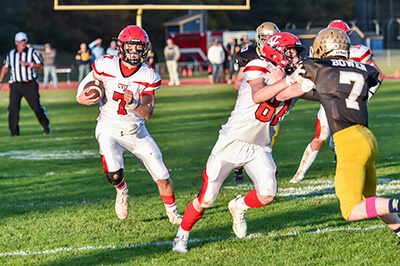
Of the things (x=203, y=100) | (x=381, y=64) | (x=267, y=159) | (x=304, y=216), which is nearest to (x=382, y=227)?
(x=304, y=216)

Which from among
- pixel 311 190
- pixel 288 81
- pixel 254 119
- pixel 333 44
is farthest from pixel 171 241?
pixel 311 190

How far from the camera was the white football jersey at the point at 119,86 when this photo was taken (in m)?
5.52

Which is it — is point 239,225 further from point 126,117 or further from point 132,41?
point 132,41

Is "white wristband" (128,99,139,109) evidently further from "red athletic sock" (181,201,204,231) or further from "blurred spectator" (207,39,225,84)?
"blurred spectator" (207,39,225,84)

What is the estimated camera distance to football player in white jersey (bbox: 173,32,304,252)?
15.1 ft

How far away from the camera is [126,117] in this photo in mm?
5551

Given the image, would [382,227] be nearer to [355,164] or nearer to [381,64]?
[355,164]

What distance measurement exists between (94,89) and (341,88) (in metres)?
2.20

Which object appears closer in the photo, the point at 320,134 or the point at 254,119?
the point at 254,119

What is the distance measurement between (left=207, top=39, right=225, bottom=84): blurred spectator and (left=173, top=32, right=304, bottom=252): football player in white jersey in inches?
707

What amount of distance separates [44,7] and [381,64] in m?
24.6

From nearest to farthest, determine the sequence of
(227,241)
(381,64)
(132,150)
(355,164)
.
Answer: (355,164), (227,241), (132,150), (381,64)

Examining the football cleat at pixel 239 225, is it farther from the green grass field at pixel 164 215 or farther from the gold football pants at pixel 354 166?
the gold football pants at pixel 354 166

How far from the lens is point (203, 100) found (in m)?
17.6
